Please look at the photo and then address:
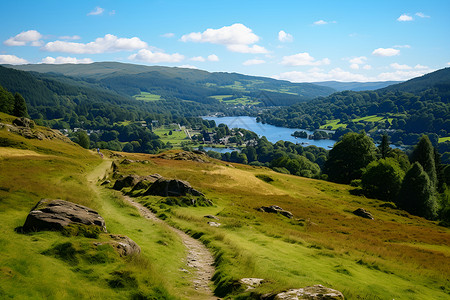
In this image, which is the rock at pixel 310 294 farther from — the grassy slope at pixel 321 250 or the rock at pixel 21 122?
the rock at pixel 21 122

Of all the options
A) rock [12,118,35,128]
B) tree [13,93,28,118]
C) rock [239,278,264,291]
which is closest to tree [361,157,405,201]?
rock [239,278,264,291]

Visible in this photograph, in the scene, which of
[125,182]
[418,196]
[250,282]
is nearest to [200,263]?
Answer: [250,282]

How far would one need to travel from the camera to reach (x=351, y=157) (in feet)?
332

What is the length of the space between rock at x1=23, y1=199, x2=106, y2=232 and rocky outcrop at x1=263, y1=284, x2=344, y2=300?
39.8ft

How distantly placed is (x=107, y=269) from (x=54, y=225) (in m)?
5.72


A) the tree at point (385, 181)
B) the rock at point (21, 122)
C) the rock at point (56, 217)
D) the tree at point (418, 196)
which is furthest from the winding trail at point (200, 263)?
the rock at point (21, 122)

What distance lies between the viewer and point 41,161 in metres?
51.4

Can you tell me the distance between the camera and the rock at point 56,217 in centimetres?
Answer: 1723

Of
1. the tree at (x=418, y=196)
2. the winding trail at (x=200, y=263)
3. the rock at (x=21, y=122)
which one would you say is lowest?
the tree at (x=418, y=196)

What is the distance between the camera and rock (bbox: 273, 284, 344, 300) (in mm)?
12023

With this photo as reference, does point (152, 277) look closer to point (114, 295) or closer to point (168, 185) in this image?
point (114, 295)

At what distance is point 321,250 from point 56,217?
64.8 ft

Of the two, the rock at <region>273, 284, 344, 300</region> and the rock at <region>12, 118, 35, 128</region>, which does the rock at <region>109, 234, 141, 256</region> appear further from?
the rock at <region>12, 118, 35, 128</region>

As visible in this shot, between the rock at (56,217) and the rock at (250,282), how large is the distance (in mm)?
9607
